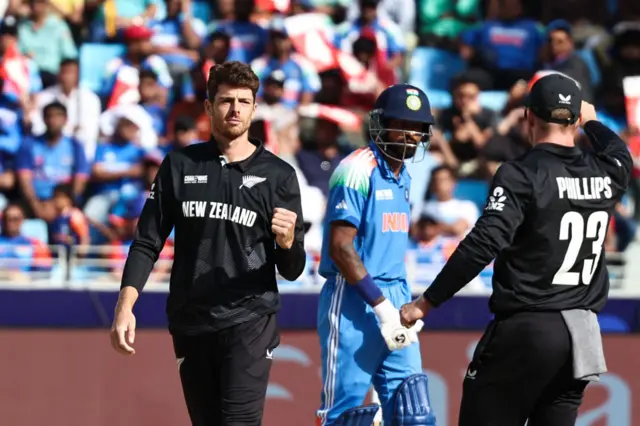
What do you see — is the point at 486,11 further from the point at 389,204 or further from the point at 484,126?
the point at 389,204

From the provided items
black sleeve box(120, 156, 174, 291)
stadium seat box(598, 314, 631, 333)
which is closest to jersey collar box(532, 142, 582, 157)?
black sleeve box(120, 156, 174, 291)

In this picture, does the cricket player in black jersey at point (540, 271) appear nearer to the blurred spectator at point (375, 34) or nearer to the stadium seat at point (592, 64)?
the stadium seat at point (592, 64)

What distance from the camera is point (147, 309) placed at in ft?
30.3

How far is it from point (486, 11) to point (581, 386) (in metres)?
7.23

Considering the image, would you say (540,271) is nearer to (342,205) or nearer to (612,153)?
(612,153)

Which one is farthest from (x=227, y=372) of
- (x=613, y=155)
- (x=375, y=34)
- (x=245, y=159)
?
(x=375, y=34)

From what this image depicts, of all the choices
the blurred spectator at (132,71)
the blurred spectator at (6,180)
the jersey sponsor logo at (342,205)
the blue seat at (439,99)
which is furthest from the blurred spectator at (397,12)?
the jersey sponsor logo at (342,205)

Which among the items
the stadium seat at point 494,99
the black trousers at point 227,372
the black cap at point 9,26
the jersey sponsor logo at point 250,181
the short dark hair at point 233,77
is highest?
the black cap at point 9,26

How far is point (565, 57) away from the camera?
11.2 metres

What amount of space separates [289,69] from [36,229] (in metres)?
2.89

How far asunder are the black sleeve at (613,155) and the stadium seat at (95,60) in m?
6.89

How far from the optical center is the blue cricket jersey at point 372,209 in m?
6.25

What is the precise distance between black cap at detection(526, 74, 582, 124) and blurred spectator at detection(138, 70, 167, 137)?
20.3 ft

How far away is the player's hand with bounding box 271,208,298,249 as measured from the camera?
5262mm
